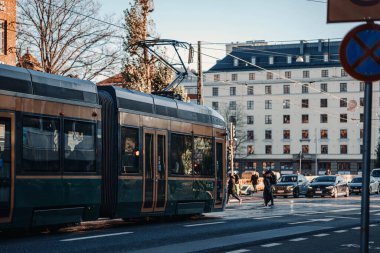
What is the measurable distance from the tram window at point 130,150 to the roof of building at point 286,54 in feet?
335

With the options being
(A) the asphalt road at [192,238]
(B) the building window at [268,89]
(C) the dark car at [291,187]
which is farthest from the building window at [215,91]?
(A) the asphalt road at [192,238]

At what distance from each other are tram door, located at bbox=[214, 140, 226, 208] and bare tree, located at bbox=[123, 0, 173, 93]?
2277 cm

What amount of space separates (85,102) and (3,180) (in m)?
3.37

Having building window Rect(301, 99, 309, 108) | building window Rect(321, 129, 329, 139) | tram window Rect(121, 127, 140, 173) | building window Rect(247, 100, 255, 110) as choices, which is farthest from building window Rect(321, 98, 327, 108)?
tram window Rect(121, 127, 140, 173)

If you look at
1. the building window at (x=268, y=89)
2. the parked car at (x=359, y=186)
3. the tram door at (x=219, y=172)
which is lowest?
the parked car at (x=359, y=186)

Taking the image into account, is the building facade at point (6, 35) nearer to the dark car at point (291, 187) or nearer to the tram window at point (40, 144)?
the dark car at point (291, 187)

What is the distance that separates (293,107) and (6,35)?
8440 cm

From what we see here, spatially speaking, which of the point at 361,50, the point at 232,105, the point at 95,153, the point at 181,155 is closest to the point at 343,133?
the point at 232,105

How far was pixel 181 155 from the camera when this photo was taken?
2011 centimetres

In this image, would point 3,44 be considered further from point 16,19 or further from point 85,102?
point 85,102

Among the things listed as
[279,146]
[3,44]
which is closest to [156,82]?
[3,44]

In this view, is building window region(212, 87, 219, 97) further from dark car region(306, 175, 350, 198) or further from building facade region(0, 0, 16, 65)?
building facade region(0, 0, 16, 65)

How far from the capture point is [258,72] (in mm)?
125125

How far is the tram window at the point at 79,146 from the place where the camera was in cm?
1529
